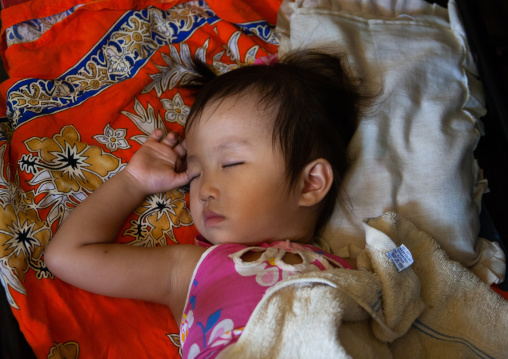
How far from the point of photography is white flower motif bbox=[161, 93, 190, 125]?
137 cm

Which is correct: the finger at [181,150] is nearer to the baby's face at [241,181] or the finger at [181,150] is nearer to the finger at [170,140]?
the finger at [170,140]

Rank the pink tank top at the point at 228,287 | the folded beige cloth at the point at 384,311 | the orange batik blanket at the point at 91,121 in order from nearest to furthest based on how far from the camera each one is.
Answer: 1. the folded beige cloth at the point at 384,311
2. the pink tank top at the point at 228,287
3. the orange batik blanket at the point at 91,121

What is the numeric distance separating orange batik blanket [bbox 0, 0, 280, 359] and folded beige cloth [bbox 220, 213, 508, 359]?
13.9 inches

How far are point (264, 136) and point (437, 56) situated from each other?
593mm

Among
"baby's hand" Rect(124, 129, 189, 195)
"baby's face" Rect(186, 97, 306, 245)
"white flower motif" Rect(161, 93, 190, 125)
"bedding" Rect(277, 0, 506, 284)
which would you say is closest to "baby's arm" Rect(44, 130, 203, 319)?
"baby's hand" Rect(124, 129, 189, 195)

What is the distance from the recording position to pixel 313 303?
84cm

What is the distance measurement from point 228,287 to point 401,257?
367 millimetres

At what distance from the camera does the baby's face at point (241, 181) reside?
1064mm

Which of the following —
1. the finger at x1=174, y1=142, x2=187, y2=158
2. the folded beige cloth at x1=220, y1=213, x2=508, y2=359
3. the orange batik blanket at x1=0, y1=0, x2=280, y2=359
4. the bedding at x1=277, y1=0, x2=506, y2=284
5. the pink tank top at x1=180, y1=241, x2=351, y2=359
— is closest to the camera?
the folded beige cloth at x1=220, y1=213, x2=508, y2=359

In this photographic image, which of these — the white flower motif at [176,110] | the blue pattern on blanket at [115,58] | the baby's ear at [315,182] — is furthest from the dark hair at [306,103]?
the blue pattern on blanket at [115,58]

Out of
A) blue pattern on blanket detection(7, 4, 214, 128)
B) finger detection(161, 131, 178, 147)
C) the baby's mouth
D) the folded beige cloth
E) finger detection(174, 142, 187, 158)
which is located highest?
blue pattern on blanket detection(7, 4, 214, 128)

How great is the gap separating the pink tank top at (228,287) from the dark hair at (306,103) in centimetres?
19

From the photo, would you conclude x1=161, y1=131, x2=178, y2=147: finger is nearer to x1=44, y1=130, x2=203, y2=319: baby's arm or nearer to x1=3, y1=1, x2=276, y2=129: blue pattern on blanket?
x1=44, y1=130, x2=203, y2=319: baby's arm

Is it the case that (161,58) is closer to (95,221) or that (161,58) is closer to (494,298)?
(95,221)
